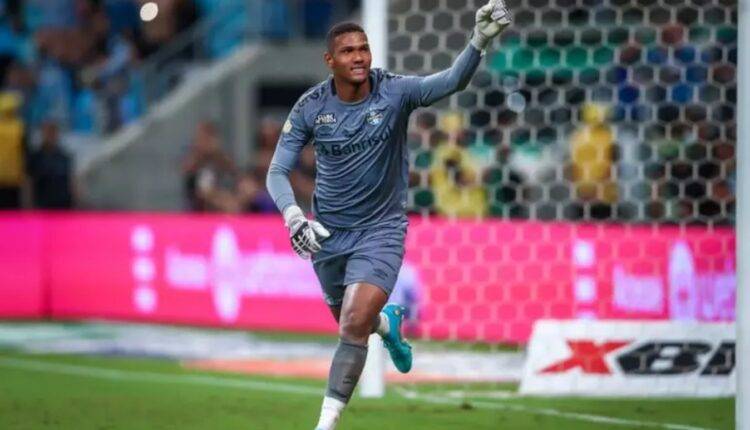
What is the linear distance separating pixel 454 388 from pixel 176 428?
2.90m

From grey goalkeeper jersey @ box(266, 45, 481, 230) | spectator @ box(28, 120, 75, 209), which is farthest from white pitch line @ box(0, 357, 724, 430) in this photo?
spectator @ box(28, 120, 75, 209)

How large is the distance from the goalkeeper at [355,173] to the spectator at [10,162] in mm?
12167

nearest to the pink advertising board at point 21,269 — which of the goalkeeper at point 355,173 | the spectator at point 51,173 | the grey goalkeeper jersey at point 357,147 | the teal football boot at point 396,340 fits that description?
the spectator at point 51,173

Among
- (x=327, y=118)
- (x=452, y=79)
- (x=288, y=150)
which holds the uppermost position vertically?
(x=452, y=79)

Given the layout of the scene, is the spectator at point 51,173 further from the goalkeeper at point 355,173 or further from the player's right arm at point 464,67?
the player's right arm at point 464,67

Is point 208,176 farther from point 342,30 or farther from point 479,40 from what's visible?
point 479,40

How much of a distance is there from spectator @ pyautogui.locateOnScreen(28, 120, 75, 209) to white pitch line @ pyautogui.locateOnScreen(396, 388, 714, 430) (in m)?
9.23

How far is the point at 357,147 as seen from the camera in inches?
366

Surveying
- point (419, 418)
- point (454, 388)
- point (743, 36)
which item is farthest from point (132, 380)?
point (743, 36)

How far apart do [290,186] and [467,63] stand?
3.85ft

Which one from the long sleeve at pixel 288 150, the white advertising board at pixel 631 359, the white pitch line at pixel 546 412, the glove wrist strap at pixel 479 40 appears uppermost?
the glove wrist strap at pixel 479 40

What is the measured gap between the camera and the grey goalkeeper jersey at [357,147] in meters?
9.29

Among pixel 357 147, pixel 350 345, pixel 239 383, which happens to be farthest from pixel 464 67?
pixel 239 383

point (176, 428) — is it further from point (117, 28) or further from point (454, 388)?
point (117, 28)
